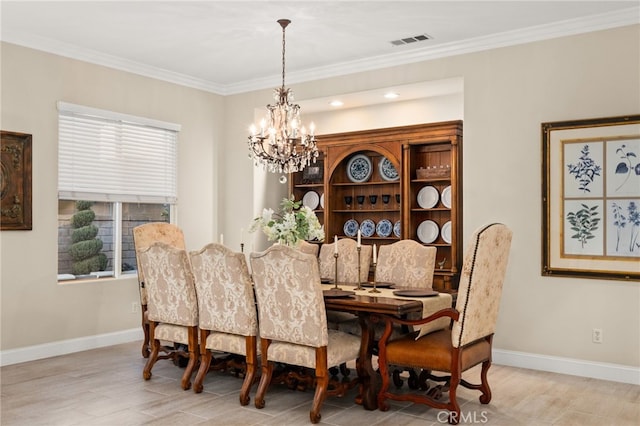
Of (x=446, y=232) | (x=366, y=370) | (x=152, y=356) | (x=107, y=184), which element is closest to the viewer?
(x=366, y=370)

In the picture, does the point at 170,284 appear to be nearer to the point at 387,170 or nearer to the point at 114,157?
the point at 114,157

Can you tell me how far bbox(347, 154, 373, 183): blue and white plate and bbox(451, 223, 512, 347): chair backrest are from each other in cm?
328

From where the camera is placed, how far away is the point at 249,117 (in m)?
6.95

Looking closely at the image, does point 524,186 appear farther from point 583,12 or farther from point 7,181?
point 7,181

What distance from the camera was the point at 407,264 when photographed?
4797 mm

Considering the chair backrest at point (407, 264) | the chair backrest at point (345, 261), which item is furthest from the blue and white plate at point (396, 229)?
the chair backrest at point (407, 264)

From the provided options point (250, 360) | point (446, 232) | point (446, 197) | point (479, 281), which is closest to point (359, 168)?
point (446, 197)

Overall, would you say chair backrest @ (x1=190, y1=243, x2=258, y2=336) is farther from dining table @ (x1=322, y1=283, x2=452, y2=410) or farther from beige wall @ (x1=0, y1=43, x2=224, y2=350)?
beige wall @ (x1=0, y1=43, x2=224, y2=350)

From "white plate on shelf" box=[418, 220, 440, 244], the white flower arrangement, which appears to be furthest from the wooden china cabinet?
the white flower arrangement

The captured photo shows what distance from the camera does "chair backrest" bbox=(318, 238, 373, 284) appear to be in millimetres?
5043

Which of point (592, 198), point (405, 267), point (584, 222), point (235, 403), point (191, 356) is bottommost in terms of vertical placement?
point (235, 403)

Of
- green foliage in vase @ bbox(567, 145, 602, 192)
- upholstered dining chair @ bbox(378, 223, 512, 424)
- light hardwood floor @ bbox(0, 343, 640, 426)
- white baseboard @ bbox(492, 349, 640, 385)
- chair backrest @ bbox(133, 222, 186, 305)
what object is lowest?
light hardwood floor @ bbox(0, 343, 640, 426)

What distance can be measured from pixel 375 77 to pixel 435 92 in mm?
680

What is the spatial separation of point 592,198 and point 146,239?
3.96 meters
